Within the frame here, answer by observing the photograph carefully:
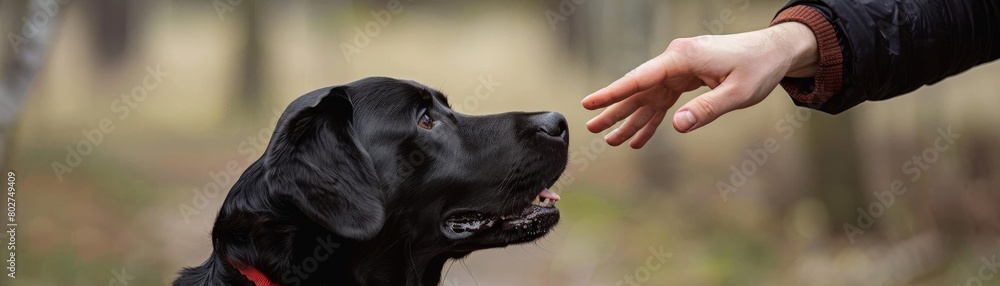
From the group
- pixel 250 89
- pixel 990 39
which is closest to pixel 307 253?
pixel 990 39

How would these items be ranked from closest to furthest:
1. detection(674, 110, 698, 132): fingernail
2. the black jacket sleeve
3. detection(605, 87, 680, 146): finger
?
detection(674, 110, 698, 132): fingernail < the black jacket sleeve < detection(605, 87, 680, 146): finger

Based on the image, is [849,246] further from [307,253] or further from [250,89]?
[307,253]

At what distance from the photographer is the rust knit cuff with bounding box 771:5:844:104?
8.19 ft

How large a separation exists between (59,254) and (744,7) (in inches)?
251

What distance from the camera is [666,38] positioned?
318 inches

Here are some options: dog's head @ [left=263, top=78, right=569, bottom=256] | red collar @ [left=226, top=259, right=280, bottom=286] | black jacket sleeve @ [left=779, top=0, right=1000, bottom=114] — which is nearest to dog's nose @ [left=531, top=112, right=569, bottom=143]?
dog's head @ [left=263, top=78, right=569, bottom=256]

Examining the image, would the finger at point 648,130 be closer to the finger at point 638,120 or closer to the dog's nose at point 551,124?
the finger at point 638,120

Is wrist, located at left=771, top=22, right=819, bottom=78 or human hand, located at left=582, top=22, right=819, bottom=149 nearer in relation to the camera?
human hand, located at left=582, top=22, right=819, bottom=149

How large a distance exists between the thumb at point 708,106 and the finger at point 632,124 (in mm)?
683

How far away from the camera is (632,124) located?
314cm

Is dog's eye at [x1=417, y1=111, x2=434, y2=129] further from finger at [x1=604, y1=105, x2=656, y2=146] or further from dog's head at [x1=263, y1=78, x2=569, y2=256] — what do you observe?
finger at [x1=604, y1=105, x2=656, y2=146]

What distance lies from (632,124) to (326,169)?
3.85ft

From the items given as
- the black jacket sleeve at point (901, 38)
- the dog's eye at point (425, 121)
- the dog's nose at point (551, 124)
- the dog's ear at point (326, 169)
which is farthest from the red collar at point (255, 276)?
the black jacket sleeve at point (901, 38)

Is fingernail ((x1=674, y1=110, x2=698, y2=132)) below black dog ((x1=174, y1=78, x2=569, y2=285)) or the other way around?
the other way around
